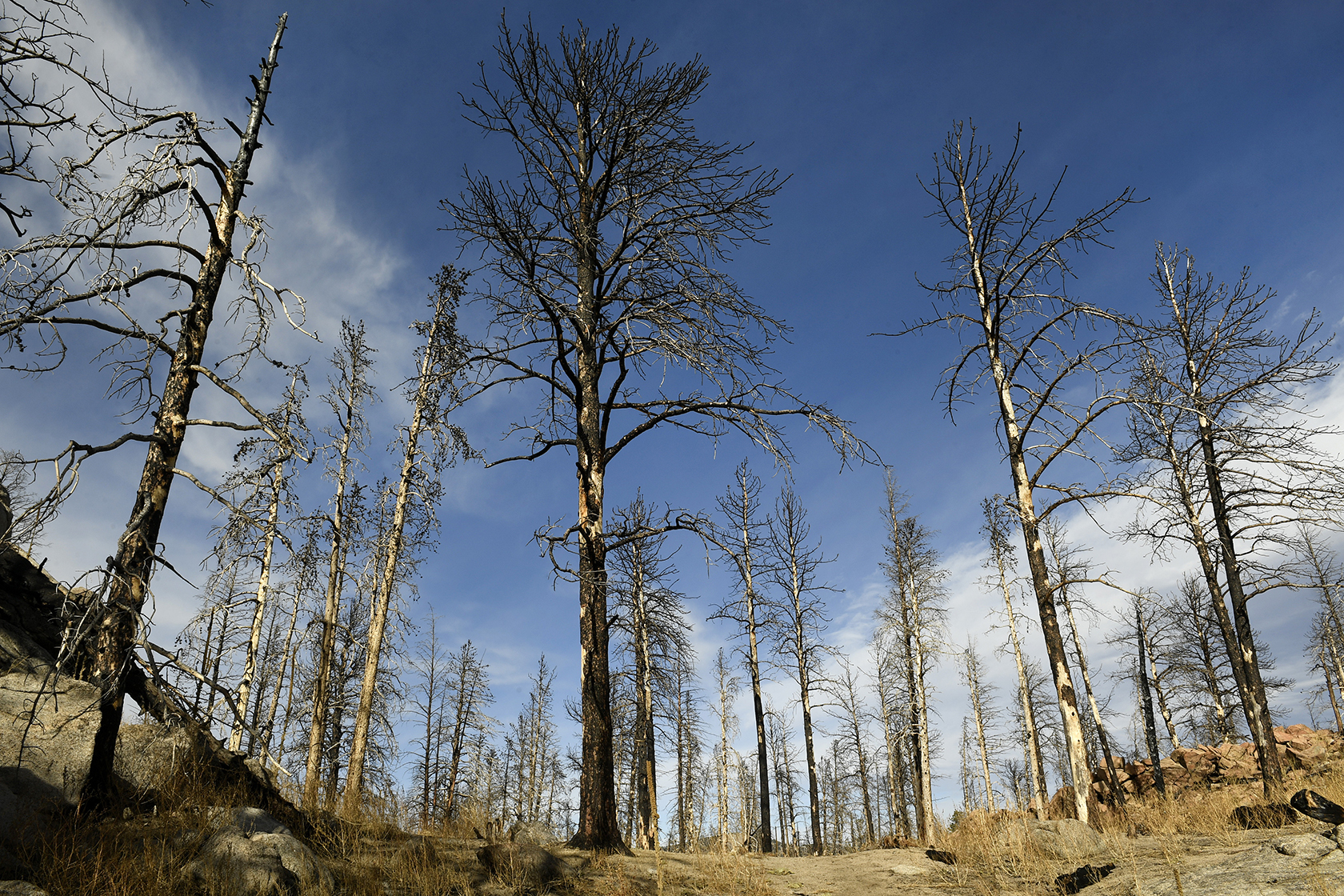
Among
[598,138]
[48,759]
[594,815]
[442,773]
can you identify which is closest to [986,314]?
[598,138]

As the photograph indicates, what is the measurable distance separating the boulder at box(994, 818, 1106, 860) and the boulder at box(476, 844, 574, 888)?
504 centimetres

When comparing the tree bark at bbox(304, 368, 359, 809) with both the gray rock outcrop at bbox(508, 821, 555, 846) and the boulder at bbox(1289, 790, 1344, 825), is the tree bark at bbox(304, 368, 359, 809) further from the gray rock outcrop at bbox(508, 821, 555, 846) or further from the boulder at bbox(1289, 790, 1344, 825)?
the boulder at bbox(1289, 790, 1344, 825)

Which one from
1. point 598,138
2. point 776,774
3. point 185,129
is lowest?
point 776,774

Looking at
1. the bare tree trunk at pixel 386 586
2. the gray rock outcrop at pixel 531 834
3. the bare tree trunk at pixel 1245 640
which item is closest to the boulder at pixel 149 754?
the gray rock outcrop at pixel 531 834

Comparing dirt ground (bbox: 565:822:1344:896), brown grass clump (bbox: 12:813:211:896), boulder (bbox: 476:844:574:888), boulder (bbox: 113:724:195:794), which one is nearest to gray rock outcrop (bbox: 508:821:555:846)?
boulder (bbox: 476:844:574:888)

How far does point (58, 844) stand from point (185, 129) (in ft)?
17.3

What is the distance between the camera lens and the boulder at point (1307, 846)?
16.0 ft

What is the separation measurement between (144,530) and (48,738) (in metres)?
1.71

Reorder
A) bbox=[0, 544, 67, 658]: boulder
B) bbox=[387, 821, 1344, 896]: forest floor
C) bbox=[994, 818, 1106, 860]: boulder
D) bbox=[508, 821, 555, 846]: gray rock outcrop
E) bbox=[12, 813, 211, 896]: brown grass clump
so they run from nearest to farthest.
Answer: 1. bbox=[12, 813, 211, 896]: brown grass clump
2. bbox=[387, 821, 1344, 896]: forest floor
3. bbox=[508, 821, 555, 846]: gray rock outcrop
4. bbox=[0, 544, 67, 658]: boulder
5. bbox=[994, 818, 1106, 860]: boulder

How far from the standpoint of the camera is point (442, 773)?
2716 cm

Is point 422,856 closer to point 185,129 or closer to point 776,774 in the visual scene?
point 185,129

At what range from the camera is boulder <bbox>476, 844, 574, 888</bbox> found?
5199 mm

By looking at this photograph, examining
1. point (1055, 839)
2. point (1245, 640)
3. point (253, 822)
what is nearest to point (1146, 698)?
point (1245, 640)

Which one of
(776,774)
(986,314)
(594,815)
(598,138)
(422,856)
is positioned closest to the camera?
(422,856)
